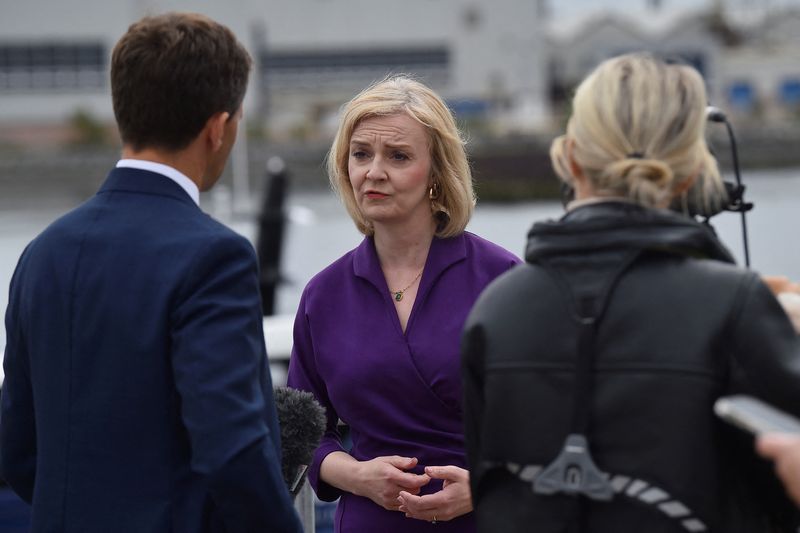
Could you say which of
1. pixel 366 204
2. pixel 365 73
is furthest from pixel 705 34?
pixel 366 204

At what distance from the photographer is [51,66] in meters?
66.5

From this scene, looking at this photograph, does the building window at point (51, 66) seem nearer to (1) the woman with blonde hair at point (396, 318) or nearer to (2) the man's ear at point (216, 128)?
(1) the woman with blonde hair at point (396, 318)

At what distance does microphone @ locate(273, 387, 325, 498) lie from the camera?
2.58 metres

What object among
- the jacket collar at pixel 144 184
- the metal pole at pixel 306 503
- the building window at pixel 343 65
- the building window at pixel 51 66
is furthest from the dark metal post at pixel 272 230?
the building window at pixel 51 66

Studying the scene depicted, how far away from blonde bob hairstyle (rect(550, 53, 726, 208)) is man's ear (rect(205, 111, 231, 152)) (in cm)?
66

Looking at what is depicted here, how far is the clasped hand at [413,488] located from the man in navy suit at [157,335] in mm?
497

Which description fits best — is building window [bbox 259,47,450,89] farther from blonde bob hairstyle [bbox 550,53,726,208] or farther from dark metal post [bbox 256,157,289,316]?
blonde bob hairstyle [bbox 550,53,726,208]

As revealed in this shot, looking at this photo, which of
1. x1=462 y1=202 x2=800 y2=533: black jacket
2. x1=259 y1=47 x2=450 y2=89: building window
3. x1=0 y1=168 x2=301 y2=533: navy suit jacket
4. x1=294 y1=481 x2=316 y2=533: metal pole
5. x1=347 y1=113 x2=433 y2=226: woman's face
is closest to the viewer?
x1=462 y1=202 x2=800 y2=533: black jacket

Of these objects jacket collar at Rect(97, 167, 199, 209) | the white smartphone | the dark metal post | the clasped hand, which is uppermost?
jacket collar at Rect(97, 167, 199, 209)

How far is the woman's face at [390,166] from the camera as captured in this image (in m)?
2.92

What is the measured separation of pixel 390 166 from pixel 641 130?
3.35ft

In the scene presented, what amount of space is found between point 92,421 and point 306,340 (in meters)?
0.76

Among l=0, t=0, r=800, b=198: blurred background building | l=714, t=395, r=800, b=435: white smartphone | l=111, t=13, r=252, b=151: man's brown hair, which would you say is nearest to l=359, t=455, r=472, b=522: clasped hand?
l=111, t=13, r=252, b=151: man's brown hair

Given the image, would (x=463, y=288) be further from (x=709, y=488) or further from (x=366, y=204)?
(x=709, y=488)
